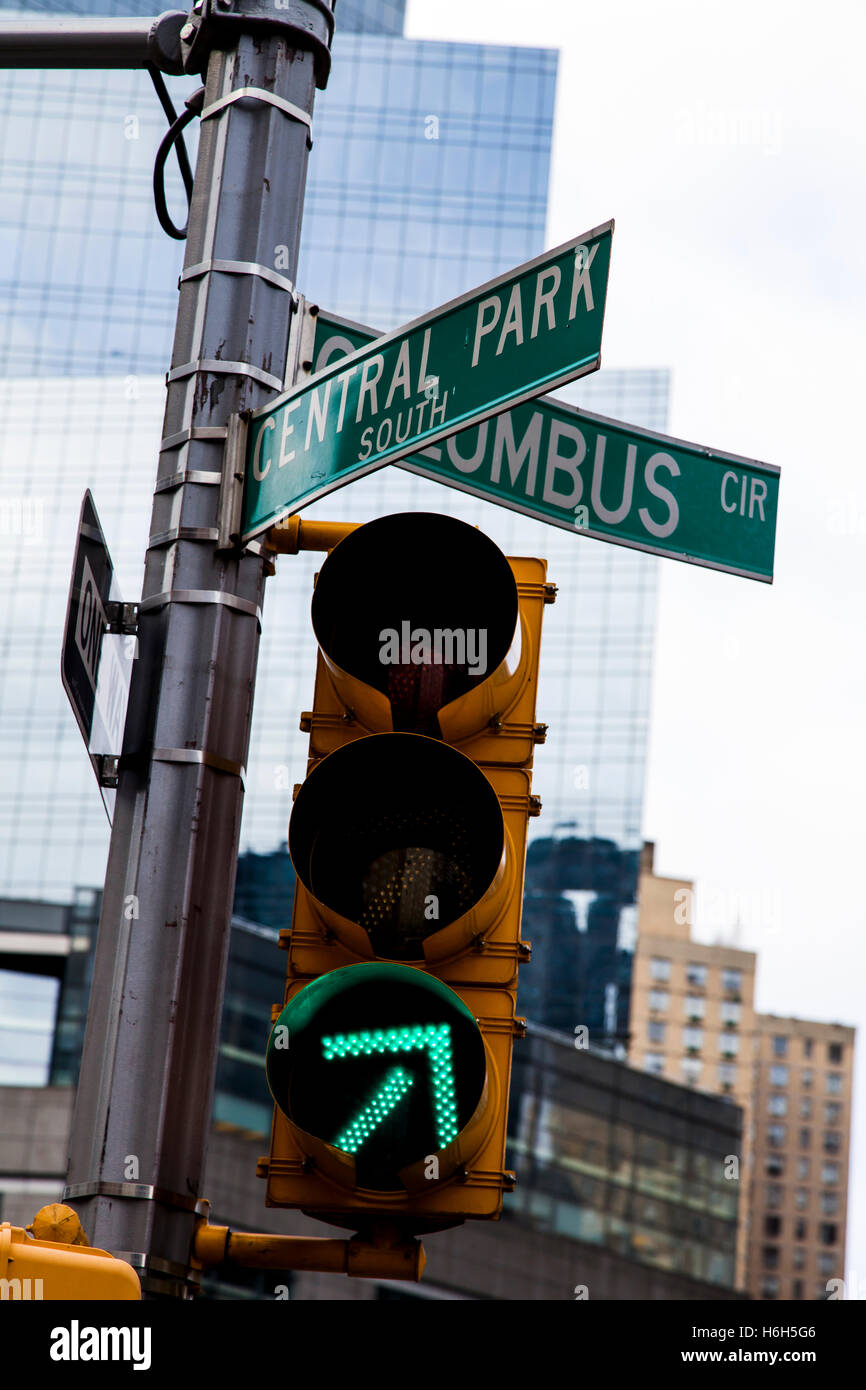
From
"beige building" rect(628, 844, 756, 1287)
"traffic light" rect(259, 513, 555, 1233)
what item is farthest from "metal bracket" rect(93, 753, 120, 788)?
"beige building" rect(628, 844, 756, 1287)

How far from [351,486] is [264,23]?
307 feet

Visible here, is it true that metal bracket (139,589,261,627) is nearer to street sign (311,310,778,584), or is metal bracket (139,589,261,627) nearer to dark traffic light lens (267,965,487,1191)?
street sign (311,310,778,584)

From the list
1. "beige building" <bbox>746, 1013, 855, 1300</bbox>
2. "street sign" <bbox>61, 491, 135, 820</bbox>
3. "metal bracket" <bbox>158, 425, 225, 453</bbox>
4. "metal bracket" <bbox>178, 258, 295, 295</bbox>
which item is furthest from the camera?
"beige building" <bbox>746, 1013, 855, 1300</bbox>

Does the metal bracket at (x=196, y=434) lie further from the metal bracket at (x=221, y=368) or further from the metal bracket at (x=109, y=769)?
the metal bracket at (x=109, y=769)

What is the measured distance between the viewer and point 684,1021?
13575 cm

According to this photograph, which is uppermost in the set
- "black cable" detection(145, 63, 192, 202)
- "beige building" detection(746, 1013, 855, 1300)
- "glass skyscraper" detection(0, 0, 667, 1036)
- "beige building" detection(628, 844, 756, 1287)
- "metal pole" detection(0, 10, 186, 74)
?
"glass skyscraper" detection(0, 0, 667, 1036)

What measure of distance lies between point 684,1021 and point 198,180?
442 ft

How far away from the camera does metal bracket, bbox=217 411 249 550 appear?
4.40 m

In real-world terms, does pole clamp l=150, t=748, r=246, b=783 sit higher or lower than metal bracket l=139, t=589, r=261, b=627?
lower

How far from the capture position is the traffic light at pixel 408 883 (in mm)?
3715

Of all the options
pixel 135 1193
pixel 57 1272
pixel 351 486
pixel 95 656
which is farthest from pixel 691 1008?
pixel 57 1272

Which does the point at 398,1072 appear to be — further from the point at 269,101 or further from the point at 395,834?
the point at 269,101

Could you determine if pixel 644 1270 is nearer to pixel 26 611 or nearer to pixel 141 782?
pixel 26 611

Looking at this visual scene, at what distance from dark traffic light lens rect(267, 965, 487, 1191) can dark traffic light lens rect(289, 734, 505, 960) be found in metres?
0.22
